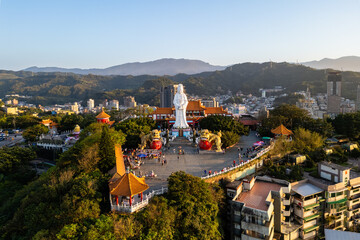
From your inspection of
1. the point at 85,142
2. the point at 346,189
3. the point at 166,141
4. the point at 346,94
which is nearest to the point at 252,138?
the point at 166,141

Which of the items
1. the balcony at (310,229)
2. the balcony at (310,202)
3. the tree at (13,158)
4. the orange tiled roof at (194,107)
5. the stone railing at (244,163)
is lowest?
the balcony at (310,229)

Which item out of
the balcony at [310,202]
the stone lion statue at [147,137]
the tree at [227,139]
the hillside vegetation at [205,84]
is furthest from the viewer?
the hillside vegetation at [205,84]

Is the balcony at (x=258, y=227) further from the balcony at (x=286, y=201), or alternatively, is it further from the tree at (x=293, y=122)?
the tree at (x=293, y=122)

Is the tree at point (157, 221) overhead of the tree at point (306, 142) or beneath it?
beneath

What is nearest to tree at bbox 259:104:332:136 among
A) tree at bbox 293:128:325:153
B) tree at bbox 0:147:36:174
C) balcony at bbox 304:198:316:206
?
tree at bbox 293:128:325:153

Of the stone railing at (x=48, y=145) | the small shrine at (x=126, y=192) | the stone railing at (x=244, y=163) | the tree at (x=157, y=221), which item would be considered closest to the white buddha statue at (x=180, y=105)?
the stone railing at (x=244, y=163)

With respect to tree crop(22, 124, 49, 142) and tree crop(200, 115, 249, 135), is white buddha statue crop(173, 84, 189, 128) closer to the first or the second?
tree crop(200, 115, 249, 135)

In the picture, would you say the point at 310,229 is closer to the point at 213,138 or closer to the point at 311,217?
the point at 311,217
